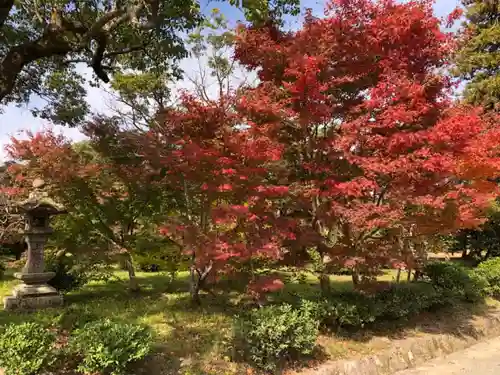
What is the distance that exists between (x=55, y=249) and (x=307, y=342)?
8.05 metres

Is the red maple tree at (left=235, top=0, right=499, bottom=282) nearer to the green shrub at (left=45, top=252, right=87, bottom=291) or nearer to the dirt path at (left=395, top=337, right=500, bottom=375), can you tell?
the dirt path at (left=395, top=337, right=500, bottom=375)

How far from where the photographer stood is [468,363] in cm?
786

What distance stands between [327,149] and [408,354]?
178 inches

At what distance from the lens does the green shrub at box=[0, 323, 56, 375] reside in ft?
16.8

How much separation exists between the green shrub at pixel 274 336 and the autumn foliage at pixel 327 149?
0.81 meters

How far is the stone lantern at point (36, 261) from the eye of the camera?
9086mm

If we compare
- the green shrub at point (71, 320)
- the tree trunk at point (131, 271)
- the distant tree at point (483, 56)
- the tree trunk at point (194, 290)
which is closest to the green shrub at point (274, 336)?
the tree trunk at point (194, 290)

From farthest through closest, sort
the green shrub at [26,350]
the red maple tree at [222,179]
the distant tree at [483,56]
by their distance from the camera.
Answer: the distant tree at [483,56] → the red maple tree at [222,179] → the green shrub at [26,350]

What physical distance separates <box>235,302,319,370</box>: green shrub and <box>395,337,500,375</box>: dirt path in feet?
7.07

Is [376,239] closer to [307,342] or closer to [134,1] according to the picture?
[307,342]

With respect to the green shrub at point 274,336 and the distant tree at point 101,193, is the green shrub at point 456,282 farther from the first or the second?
the distant tree at point 101,193

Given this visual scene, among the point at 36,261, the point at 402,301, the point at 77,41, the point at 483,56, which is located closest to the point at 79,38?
the point at 77,41

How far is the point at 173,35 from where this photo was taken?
973 cm

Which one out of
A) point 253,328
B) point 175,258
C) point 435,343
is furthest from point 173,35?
point 435,343
